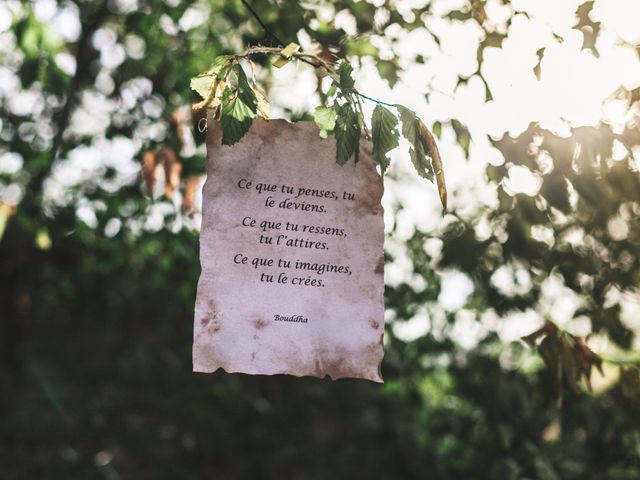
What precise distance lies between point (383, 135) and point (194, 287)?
2.22m

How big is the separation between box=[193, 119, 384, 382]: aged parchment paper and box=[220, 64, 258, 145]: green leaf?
6cm

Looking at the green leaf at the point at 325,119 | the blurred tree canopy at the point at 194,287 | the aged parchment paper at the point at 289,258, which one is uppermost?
the green leaf at the point at 325,119

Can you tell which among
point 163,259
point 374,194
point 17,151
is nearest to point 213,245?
point 374,194

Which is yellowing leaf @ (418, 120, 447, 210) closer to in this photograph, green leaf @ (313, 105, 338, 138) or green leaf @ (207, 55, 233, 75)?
green leaf @ (313, 105, 338, 138)

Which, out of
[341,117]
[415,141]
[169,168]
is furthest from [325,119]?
[169,168]

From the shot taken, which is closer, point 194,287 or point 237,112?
point 237,112

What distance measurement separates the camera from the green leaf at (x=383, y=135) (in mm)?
1007

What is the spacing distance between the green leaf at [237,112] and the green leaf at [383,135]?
6.9 inches

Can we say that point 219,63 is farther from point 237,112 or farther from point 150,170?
point 150,170

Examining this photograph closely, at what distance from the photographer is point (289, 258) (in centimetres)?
103

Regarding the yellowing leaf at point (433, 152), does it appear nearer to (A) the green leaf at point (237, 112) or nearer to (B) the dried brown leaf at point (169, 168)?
(A) the green leaf at point (237, 112)

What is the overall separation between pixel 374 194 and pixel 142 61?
2.18m

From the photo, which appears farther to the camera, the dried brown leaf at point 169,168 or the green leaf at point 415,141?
the dried brown leaf at point 169,168

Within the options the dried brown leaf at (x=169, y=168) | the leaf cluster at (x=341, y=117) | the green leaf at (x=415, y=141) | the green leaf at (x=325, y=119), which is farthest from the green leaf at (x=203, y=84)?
the dried brown leaf at (x=169, y=168)
